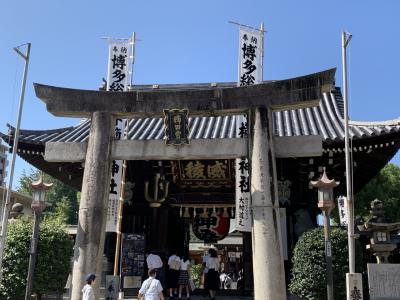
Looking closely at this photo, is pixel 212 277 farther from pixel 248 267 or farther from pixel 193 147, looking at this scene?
pixel 193 147

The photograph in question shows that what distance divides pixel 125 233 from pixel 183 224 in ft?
9.92

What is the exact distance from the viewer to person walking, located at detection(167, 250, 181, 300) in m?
13.8

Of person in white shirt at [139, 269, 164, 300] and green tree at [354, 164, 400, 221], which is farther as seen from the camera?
green tree at [354, 164, 400, 221]

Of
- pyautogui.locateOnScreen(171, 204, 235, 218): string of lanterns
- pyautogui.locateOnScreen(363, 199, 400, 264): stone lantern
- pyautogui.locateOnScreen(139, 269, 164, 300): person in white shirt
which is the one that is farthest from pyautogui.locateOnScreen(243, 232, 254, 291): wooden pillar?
pyautogui.locateOnScreen(139, 269, 164, 300): person in white shirt

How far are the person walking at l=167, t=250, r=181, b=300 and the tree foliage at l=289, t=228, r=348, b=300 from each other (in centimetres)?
437

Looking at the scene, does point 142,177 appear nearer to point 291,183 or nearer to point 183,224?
point 183,224

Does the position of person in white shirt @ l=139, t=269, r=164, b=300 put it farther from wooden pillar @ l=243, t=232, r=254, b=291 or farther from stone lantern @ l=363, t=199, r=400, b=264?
wooden pillar @ l=243, t=232, r=254, b=291

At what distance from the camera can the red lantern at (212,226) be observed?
17766 millimetres

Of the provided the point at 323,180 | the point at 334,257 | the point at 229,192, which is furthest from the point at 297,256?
the point at 229,192

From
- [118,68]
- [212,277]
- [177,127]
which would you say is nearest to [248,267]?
[212,277]

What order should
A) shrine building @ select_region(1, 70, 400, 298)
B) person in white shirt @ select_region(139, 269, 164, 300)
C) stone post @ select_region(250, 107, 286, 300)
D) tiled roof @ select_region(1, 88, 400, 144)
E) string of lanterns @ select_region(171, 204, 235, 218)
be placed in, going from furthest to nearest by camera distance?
1. string of lanterns @ select_region(171, 204, 235, 218)
2. shrine building @ select_region(1, 70, 400, 298)
3. tiled roof @ select_region(1, 88, 400, 144)
4. stone post @ select_region(250, 107, 286, 300)
5. person in white shirt @ select_region(139, 269, 164, 300)

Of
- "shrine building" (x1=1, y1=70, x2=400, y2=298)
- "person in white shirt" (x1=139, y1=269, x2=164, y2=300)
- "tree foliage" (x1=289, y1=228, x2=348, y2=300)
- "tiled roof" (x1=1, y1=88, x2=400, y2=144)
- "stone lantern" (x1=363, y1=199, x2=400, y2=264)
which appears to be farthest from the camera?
"shrine building" (x1=1, y1=70, x2=400, y2=298)

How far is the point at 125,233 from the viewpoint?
51.6 ft

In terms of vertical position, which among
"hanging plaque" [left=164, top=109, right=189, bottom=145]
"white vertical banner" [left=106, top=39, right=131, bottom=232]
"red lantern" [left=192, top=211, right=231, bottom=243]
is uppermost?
"white vertical banner" [left=106, top=39, right=131, bottom=232]
